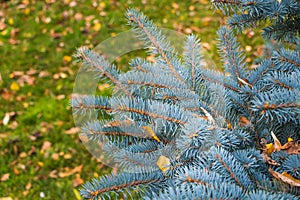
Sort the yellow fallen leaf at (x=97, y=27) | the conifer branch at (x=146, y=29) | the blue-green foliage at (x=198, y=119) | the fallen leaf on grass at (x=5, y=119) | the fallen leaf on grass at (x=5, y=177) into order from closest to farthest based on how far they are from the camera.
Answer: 1. the blue-green foliage at (x=198, y=119)
2. the conifer branch at (x=146, y=29)
3. the fallen leaf on grass at (x=5, y=177)
4. the fallen leaf on grass at (x=5, y=119)
5. the yellow fallen leaf at (x=97, y=27)

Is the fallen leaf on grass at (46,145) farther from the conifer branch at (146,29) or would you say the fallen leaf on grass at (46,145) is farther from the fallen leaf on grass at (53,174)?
the conifer branch at (146,29)

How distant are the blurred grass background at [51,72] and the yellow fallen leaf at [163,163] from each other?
2110 millimetres

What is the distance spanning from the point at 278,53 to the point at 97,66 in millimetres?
587

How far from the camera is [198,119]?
3.34 feet

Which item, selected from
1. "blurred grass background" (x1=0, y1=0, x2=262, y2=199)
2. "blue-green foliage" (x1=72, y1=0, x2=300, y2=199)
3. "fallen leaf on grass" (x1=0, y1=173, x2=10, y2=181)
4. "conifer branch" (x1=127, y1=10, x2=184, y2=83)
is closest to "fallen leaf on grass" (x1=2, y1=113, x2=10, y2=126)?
"blurred grass background" (x1=0, y1=0, x2=262, y2=199)

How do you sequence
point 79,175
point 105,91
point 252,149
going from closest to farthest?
point 252,149, point 79,175, point 105,91

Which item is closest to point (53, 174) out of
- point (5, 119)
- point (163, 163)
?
point (5, 119)

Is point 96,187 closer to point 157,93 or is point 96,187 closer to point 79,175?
point 157,93

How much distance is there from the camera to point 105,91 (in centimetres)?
379

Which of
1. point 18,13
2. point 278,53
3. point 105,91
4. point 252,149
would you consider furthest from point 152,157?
point 18,13

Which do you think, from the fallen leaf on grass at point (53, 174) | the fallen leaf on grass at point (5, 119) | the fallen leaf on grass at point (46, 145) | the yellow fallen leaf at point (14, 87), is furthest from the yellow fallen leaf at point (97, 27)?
the fallen leaf on grass at point (53, 174)

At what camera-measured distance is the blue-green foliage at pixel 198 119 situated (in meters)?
0.94

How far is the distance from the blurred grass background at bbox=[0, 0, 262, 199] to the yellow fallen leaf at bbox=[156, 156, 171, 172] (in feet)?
6.92

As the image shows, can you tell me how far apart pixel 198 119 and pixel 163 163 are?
151 mm
